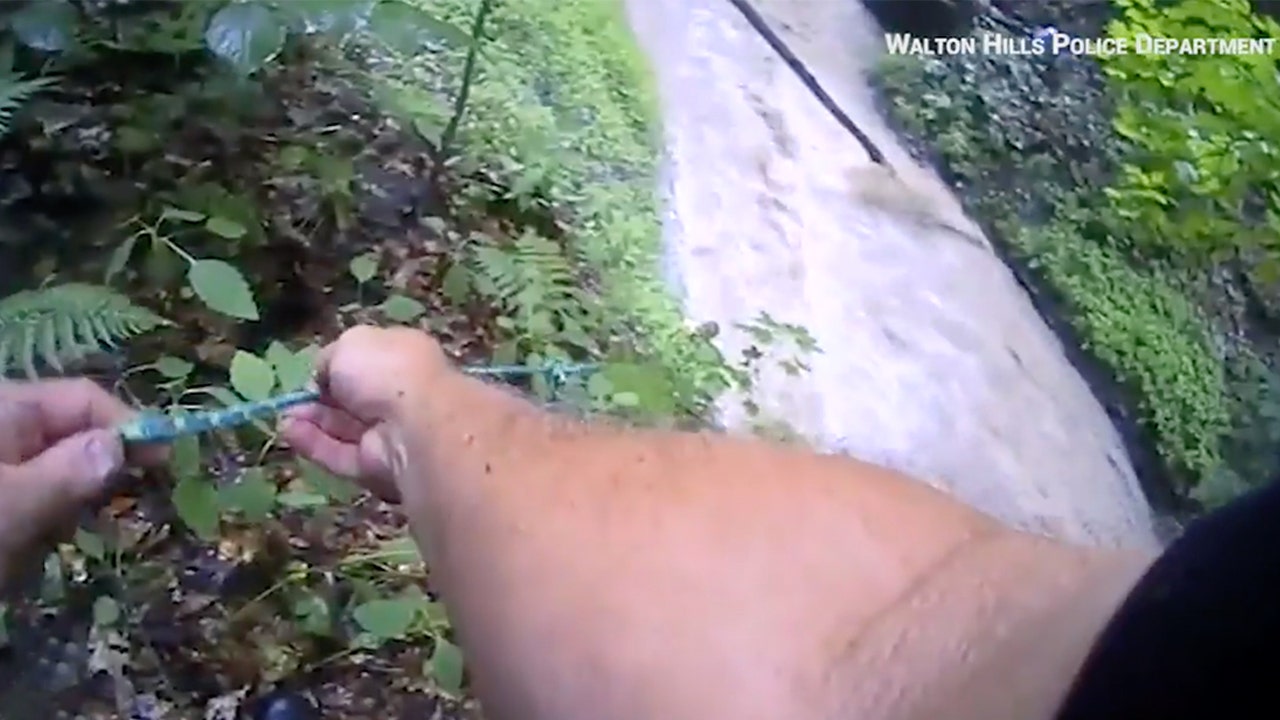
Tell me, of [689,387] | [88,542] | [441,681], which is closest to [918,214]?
[689,387]

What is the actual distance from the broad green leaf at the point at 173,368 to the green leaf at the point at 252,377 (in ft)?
0.16

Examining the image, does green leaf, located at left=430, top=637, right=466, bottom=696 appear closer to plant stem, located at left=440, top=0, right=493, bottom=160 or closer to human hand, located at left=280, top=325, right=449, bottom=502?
human hand, located at left=280, top=325, right=449, bottom=502

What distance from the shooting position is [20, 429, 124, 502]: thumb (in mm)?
525

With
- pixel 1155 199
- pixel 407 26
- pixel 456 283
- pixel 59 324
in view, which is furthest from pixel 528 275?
pixel 1155 199

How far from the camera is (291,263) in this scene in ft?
2.55

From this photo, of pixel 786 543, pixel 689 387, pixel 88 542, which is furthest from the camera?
pixel 689 387

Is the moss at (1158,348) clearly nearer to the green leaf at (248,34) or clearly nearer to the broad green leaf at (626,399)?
the broad green leaf at (626,399)

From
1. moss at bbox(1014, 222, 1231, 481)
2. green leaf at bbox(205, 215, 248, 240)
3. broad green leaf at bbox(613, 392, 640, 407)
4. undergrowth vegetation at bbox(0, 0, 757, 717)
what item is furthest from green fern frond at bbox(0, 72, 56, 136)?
moss at bbox(1014, 222, 1231, 481)

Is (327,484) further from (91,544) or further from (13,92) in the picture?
(13,92)

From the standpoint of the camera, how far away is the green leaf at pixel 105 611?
657mm

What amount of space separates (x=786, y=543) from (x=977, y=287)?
462 millimetres

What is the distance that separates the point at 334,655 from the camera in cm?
70

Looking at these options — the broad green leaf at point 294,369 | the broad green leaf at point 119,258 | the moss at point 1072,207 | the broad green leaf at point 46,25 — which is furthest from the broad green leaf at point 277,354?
the moss at point 1072,207

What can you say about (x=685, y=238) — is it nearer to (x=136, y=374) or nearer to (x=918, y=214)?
(x=918, y=214)
